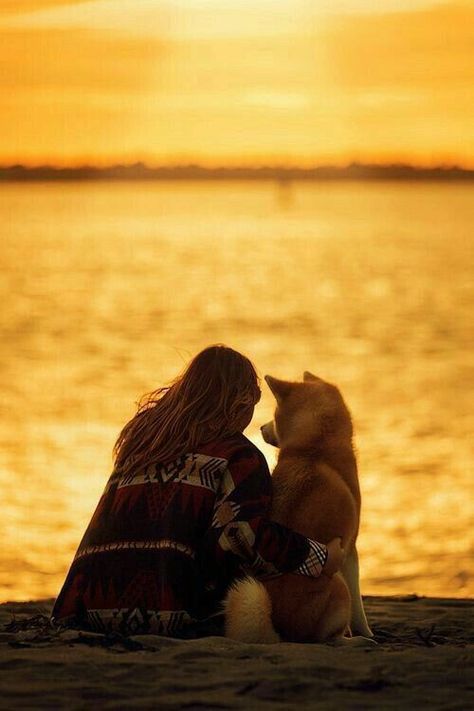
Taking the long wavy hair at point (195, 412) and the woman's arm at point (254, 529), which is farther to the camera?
the long wavy hair at point (195, 412)

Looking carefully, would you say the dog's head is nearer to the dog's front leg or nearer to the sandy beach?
the dog's front leg

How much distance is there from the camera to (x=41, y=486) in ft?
45.5

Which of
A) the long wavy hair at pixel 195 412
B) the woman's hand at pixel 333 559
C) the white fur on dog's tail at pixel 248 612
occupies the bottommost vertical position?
the white fur on dog's tail at pixel 248 612

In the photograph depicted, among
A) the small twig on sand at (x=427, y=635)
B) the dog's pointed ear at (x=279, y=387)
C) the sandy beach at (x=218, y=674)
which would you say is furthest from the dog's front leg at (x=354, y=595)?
the dog's pointed ear at (x=279, y=387)

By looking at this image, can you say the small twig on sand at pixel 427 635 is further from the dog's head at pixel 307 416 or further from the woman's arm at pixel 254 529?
the dog's head at pixel 307 416

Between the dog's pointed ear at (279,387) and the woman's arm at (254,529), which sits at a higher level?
the dog's pointed ear at (279,387)

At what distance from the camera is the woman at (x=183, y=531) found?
5262 millimetres

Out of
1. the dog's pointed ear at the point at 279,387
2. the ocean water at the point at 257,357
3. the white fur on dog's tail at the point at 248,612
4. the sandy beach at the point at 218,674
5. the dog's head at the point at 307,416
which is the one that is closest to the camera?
the sandy beach at the point at 218,674

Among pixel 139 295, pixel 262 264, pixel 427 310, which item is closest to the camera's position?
pixel 427 310

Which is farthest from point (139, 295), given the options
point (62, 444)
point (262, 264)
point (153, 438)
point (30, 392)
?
point (153, 438)

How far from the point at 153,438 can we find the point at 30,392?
15.8m

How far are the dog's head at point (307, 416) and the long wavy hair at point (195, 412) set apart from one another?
45 centimetres

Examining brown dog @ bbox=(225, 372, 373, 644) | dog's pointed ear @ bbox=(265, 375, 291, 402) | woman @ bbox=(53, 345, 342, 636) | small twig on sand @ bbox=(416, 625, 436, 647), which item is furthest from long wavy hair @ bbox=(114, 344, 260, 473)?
small twig on sand @ bbox=(416, 625, 436, 647)

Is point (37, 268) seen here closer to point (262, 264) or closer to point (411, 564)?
point (262, 264)
